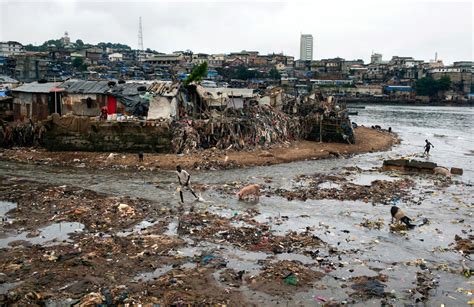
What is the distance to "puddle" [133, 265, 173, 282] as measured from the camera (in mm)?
8560

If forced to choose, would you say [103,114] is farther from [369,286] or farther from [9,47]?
[9,47]

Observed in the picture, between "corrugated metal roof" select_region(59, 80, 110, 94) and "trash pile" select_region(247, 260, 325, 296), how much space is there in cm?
1800

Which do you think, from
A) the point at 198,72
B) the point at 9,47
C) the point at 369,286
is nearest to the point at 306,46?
the point at 9,47

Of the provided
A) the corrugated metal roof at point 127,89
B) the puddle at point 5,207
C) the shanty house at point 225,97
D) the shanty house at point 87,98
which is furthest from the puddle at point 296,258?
the shanty house at point 225,97

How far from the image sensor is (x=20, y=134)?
2389 centimetres

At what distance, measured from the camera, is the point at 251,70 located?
285 feet

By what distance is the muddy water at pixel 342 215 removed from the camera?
912 cm

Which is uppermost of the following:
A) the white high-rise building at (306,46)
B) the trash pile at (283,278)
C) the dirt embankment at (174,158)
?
the white high-rise building at (306,46)

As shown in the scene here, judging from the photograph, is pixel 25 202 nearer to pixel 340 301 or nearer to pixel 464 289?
pixel 340 301

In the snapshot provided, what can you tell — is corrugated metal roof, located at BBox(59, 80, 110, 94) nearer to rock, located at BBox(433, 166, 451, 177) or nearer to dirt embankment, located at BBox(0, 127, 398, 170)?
dirt embankment, located at BBox(0, 127, 398, 170)

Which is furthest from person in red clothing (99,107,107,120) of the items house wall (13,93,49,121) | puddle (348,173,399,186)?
puddle (348,173,399,186)

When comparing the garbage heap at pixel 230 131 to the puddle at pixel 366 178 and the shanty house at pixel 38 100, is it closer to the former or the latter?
the puddle at pixel 366 178

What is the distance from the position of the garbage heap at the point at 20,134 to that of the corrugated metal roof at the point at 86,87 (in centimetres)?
285

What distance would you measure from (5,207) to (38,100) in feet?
44.2
